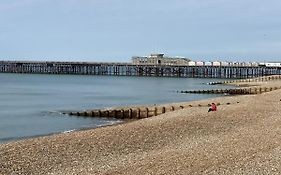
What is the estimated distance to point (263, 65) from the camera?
11194 centimetres

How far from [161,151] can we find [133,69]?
401 ft

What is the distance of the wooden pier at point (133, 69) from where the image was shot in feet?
378

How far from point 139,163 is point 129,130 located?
5.16 metres

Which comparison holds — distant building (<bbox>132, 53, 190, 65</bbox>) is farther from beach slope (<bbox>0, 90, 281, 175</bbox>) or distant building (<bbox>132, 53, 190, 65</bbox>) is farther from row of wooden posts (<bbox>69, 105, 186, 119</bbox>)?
beach slope (<bbox>0, 90, 281, 175</bbox>)

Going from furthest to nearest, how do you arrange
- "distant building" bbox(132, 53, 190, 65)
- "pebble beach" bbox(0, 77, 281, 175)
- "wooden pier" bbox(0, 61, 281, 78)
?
"distant building" bbox(132, 53, 190, 65) < "wooden pier" bbox(0, 61, 281, 78) < "pebble beach" bbox(0, 77, 281, 175)

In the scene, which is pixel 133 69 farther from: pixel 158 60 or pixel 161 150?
pixel 161 150

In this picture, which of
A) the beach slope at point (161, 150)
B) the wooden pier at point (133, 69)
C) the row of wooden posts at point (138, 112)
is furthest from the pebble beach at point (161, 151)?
the wooden pier at point (133, 69)

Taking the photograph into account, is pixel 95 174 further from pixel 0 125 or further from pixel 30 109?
pixel 30 109

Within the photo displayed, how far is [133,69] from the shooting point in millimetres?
134750

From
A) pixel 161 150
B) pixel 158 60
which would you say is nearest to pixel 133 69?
pixel 158 60

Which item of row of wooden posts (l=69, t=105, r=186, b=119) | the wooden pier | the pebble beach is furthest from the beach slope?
the wooden pier

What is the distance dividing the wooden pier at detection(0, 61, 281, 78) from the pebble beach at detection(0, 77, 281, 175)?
320 ft

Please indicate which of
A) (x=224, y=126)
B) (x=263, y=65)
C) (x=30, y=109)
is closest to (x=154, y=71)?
(x=263, y=65)

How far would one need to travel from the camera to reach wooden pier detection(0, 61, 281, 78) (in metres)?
115
